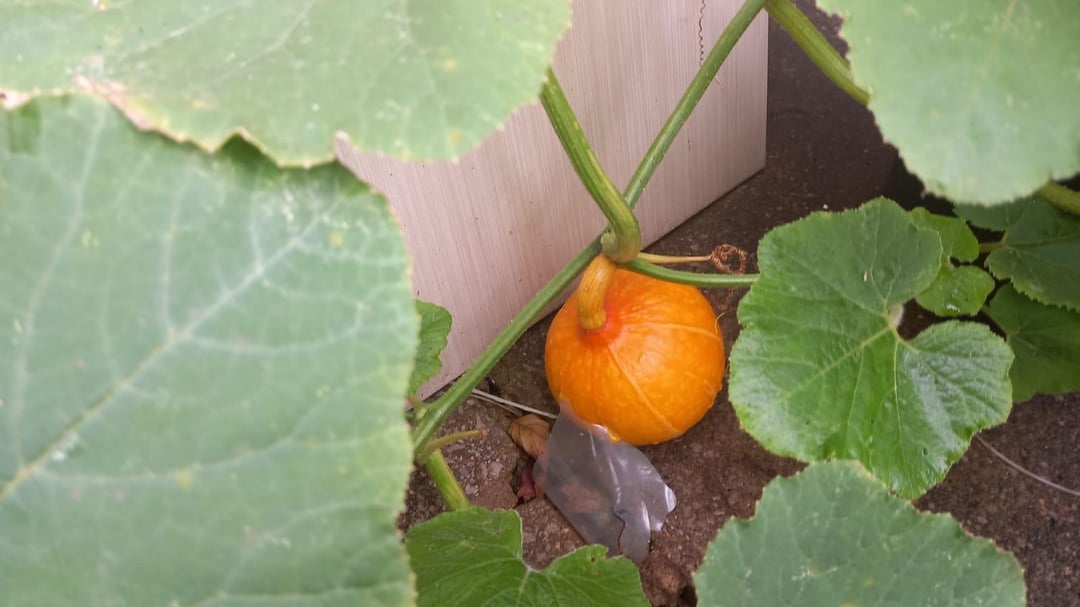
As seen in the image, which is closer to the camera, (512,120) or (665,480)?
(512,120)

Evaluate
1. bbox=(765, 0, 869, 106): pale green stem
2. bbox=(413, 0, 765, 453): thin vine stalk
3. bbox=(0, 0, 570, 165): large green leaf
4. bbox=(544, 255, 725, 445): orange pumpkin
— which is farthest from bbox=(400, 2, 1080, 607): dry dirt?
bbox=(0, 0, 570, 165): large green leaf

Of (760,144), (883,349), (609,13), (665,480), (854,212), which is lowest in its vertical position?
(665,480)

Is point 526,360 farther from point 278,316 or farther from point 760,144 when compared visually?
point 278,316

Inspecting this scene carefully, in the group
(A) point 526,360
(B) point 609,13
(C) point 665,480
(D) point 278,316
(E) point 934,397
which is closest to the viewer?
(D) point 278,316

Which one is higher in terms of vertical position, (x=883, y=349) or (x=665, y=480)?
(x=883, y=349)

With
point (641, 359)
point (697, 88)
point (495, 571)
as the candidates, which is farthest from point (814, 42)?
point (495, 571)

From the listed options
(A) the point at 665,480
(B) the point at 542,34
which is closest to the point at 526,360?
(A) the point at 665,480

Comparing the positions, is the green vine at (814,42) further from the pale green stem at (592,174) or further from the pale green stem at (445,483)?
the pale green stem at (445,483)

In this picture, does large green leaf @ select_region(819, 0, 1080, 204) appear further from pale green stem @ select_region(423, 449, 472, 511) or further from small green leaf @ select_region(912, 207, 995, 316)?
pale green stem @ select_region(423, 449, 472, 511)
